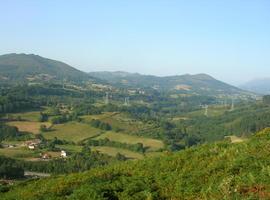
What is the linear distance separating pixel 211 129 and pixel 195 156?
427 ft

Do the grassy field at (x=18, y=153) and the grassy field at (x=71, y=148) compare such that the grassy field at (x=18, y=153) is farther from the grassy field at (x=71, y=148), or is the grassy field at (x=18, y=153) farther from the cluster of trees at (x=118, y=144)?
the cluster of trees at (x=118, y=144)

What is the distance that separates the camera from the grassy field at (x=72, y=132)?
11087 cm

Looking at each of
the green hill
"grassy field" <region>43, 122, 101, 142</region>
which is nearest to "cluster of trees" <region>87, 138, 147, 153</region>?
"grassy field" <region>43, 122, 101, 142</region>

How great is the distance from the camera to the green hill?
1490cm

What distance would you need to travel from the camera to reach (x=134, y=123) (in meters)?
139

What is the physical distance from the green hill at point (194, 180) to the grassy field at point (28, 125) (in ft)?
306

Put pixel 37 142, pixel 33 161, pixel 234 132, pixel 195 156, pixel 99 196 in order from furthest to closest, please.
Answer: pixel 234 132, pixel 37 142, pixel 33 161, pixel 195 156, pixel 99 196

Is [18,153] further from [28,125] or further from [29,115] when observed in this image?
[29,115]

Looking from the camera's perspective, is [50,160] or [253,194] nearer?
[253,194]

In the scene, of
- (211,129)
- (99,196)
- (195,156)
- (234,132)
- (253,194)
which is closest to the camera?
(253,194)

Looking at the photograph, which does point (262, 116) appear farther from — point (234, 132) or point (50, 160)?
point (50, 160)

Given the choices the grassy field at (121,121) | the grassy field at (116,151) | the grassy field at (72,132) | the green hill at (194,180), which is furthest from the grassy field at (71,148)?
the green hill at (194,180)

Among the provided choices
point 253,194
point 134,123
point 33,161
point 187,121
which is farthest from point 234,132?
point 253,194

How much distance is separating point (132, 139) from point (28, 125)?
27.6m
